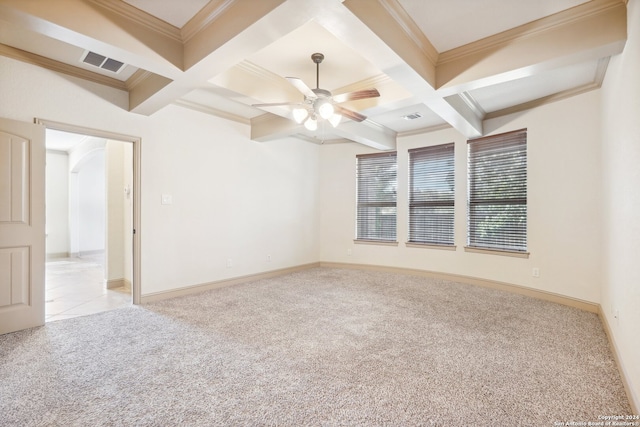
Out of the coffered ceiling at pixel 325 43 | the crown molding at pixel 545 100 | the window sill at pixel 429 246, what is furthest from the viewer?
the window sill at pixel 429 246

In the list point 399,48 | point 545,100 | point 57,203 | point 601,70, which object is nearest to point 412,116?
point 545,100

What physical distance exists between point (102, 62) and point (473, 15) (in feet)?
11.6

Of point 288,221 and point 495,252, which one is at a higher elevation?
point 288,221

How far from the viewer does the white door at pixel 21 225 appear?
288 centimetres

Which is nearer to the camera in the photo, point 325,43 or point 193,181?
point 325,43

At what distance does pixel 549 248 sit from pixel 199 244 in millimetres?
4879

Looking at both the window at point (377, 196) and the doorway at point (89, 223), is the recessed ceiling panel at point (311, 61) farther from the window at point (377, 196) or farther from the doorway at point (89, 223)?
the window at point (377, 196)

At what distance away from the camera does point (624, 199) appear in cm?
222

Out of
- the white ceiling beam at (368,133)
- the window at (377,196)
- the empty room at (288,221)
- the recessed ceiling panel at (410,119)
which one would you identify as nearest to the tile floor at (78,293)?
the empty room at (288,221)

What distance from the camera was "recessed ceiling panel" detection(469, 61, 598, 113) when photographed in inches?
129

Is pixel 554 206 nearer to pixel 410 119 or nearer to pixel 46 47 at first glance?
pixel 410 119

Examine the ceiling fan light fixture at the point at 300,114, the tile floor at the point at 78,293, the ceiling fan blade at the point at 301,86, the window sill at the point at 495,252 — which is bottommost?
the tile floor at the point at 78,293

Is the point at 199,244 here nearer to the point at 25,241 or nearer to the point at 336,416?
the point at 25,241

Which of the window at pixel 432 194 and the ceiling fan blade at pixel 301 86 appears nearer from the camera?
the ceiling fan blade at pixel 301 86
